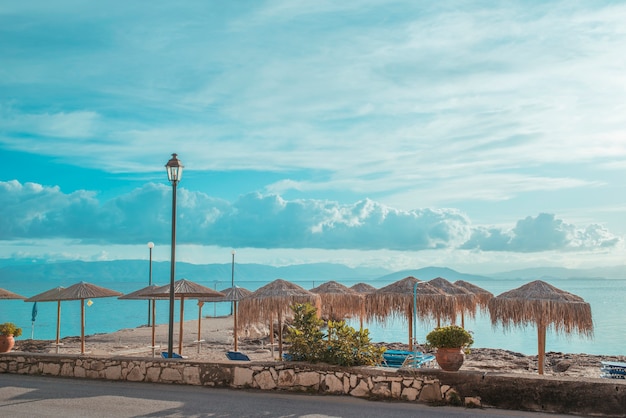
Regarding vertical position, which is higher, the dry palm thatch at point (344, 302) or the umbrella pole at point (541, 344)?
the dry palm thatch at point (344, 302)

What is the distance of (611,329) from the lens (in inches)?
2276

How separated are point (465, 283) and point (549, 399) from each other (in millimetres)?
14561

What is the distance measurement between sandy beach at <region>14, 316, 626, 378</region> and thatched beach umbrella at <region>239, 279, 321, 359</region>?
173cm

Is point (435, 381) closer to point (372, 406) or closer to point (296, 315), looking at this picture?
point (372, 406)

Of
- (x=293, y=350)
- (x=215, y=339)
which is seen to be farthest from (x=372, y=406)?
(x=215, y=339)

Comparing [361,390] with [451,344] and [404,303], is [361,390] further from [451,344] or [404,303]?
[404,303]

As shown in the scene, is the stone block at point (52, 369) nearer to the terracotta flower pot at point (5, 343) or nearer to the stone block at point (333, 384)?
the terracotta flower pot at point (5, 343)

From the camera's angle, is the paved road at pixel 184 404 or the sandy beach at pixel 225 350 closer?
the paved road at pixel 184 404

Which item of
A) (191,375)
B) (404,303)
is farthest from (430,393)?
(404,303)

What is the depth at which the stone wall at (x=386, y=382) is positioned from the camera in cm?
865

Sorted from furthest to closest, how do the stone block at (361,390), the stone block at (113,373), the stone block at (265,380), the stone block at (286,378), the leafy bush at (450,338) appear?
the stone block at (113,373)
the stone block at (265,380)
the stone block at (286,378)
the stone block at (361,390)
the leafy bush at (450,338)

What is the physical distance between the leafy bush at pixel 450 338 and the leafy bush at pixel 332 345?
3.68 ft

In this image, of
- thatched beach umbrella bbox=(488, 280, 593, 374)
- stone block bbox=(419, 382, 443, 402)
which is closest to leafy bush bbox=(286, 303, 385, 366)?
stone block bbox=(419, 382, 443, 402)

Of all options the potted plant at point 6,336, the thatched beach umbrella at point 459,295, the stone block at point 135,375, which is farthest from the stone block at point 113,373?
the thatched beach umbrella at point 459,295
